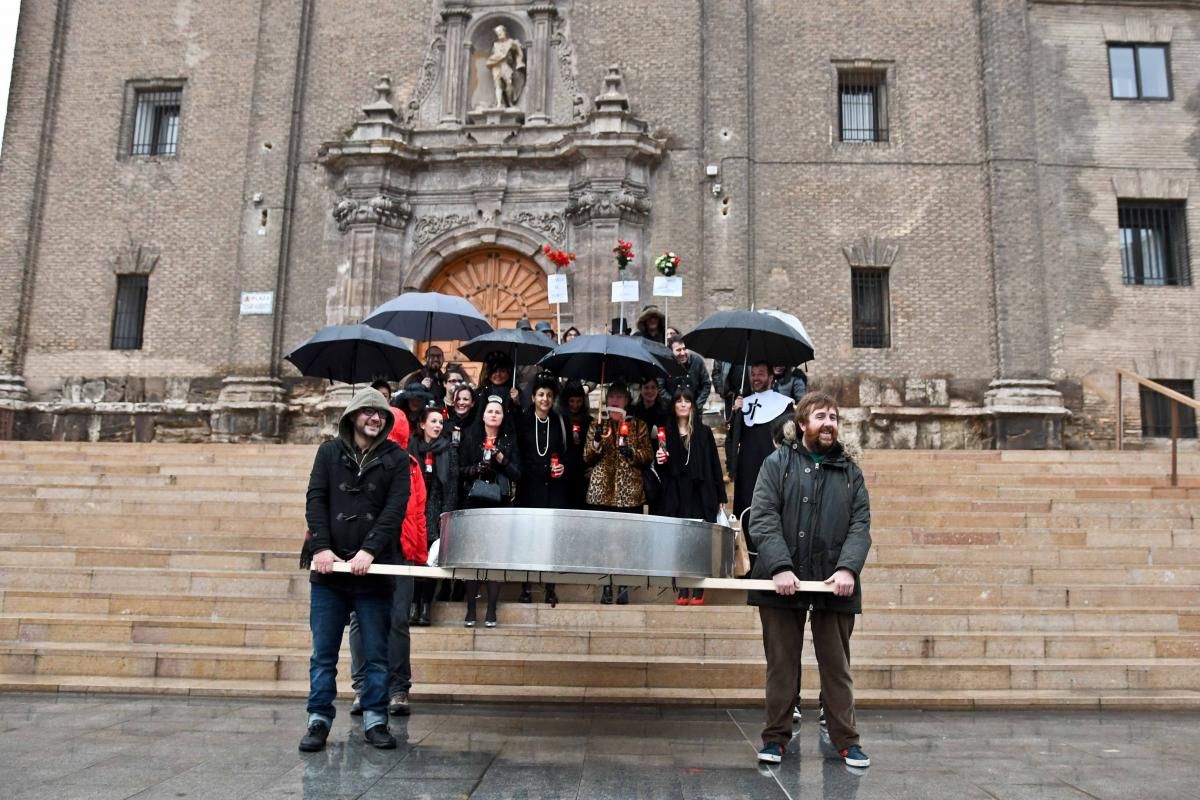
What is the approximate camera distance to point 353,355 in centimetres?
995

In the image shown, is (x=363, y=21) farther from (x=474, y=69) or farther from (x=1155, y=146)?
(x=1155, y=146)

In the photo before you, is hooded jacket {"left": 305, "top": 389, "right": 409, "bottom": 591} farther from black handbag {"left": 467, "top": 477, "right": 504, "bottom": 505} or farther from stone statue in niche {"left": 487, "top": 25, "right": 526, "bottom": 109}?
stone statue in niche {"left": 487, "top": 25, "right": 526, "bottom": 109}

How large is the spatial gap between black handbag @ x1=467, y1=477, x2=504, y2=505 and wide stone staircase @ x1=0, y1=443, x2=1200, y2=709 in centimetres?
99

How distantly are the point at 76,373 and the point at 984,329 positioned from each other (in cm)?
1657

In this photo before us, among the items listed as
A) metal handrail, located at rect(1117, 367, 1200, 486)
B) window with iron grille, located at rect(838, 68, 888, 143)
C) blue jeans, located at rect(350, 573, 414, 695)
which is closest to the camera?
blue jeans, located at rect(350, 573, 414, 695)

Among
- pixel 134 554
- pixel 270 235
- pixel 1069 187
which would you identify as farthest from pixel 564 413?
pixel 1069 187

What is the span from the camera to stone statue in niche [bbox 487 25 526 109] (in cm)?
1897

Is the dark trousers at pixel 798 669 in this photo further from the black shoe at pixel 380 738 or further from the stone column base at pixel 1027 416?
the stone column base at pixel 1027 416

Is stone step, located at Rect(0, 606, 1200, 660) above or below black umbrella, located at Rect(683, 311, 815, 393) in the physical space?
below

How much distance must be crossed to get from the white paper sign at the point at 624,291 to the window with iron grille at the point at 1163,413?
9719mm

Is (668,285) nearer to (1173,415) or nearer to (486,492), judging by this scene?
(1173,415)

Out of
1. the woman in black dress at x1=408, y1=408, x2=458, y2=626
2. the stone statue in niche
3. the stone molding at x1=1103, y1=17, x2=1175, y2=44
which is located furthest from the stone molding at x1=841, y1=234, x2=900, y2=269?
the woman in black dress at x1=408, y1=408, x2=458, y2=626

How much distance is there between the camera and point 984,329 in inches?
704

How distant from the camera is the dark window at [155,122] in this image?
64.7 ft
